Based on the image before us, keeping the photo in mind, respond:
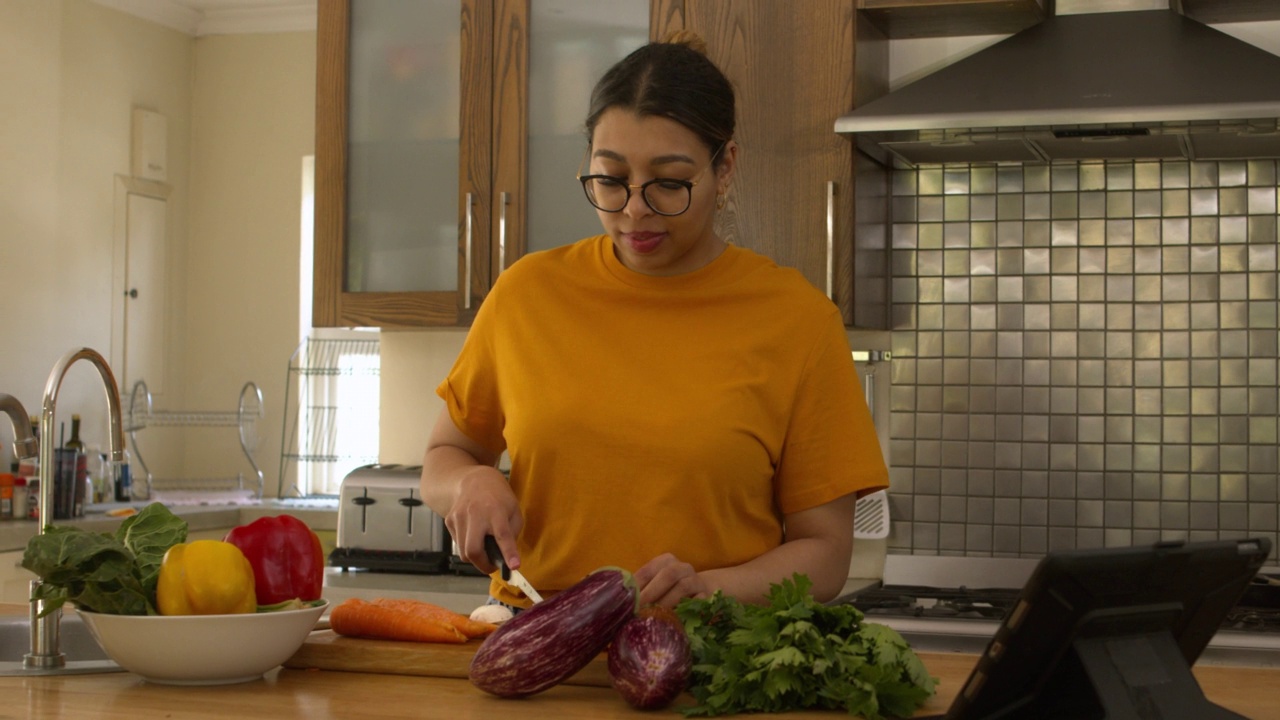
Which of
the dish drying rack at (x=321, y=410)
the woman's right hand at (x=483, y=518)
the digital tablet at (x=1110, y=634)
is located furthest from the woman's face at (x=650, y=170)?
the dish drying rack at (x=321, y=410)

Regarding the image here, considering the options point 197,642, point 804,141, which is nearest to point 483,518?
point 197,642

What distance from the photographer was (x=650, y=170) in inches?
55.6

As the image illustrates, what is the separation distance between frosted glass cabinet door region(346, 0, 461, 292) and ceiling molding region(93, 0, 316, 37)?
7.08 feet

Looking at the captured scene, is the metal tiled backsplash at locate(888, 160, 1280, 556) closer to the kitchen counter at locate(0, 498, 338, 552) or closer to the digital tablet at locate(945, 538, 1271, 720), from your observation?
the digital tablet at locate(945, 538, 1271, 720)

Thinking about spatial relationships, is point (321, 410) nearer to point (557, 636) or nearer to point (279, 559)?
point (279, 559)

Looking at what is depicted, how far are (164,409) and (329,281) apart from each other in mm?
2522

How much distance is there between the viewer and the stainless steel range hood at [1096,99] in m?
2.32

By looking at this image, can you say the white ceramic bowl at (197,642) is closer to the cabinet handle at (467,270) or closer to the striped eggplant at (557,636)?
the striped eggplant at (557,636)

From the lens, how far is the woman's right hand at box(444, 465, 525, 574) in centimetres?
129

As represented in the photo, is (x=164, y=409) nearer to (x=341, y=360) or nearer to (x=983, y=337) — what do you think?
(x=341, y=360)

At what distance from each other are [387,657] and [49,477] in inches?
18.1

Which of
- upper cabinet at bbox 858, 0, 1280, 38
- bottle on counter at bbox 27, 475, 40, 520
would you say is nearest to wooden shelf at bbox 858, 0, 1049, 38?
upper cabinet at bbox 858, 0, 1280, 38

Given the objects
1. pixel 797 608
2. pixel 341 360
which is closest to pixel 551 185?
pixel 797 608

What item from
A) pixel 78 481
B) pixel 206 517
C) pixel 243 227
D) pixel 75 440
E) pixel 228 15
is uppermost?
pixel 228 15
